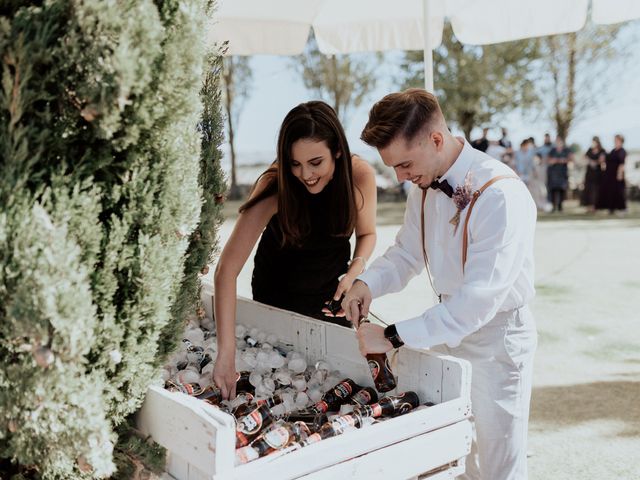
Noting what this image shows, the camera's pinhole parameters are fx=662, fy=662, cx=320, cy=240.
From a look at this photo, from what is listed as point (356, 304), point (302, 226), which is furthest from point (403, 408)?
point (302, 226)

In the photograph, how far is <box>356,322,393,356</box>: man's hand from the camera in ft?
6.71

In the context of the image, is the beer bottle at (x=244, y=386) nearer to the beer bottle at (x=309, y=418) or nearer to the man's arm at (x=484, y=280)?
the beer bottle at (x=309, y=418)

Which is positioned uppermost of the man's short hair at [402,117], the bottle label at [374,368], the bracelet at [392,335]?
the man's short hair at [402,117]

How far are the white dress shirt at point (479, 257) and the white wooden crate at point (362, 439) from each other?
122 millimetres

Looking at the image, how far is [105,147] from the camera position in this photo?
1536 millimetres

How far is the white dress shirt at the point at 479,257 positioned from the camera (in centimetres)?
204

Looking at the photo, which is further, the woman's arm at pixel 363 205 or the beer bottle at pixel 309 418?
the woman's arm at pixel 363 205

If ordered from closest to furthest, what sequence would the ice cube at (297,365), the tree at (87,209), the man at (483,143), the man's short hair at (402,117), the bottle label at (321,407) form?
the tree at (87,209), the bottle label at (321,407), the man's short hair at (402,117), the ice cube at (297,365), the man at (483,143)

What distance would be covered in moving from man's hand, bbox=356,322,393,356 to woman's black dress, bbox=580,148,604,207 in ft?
A: 53.8

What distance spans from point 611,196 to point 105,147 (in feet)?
55.7

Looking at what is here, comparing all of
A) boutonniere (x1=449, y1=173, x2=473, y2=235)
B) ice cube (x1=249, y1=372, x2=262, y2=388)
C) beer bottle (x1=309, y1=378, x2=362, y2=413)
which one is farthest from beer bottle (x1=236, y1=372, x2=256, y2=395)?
boutonniere (x1=449, y1=173, x2=473, y2=235)

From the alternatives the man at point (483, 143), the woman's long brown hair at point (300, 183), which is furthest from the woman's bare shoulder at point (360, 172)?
the man at point (483, 143)

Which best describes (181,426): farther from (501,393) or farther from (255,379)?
(501,393)

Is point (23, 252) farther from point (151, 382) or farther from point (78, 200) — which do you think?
point (151, 382)
